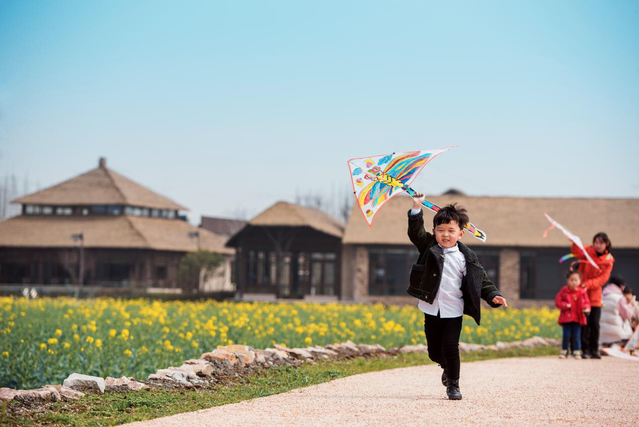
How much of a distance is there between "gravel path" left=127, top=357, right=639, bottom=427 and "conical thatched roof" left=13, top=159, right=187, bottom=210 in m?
40.4

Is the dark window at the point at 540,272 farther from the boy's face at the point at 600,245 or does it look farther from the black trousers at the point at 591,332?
the boy's face at the point at 600,245

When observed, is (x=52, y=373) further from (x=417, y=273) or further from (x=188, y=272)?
(x=188, y=272)

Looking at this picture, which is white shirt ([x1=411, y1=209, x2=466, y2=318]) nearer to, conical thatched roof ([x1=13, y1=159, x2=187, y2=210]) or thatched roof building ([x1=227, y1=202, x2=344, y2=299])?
thatched roof building ([x1=227, y1=202, x2=344, y2=299])

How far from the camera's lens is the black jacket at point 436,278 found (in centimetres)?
690

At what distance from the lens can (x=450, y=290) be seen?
6.95 meters

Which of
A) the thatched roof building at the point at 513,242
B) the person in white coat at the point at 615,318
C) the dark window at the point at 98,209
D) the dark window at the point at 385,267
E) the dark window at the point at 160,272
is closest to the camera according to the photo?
the person in white coat at the point at 615,318

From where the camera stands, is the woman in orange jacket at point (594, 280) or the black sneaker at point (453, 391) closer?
the black sneaker at point (453, 391)

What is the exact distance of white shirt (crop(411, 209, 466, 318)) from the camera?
6.95 m

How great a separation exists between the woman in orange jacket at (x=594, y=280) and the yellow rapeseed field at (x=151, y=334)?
8.43 feet

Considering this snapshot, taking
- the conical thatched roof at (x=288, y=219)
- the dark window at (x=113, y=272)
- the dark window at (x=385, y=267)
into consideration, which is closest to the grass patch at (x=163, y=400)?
the dark window at (x=385, y=267)

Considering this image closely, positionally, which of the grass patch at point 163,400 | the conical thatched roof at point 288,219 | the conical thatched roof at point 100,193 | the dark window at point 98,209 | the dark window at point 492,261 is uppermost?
the conical thatched roof at point 100,193

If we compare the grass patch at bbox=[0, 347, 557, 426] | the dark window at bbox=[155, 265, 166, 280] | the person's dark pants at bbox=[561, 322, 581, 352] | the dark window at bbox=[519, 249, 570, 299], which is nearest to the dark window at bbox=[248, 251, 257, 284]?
the dark window at bbox=[155, 265, 166, 280]

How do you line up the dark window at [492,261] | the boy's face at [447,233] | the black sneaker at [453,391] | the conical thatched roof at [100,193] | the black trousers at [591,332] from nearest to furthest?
the black sneaker at [453,391] → the boy's face at [447,233] → the black trousers at [591,332] → the dark window at [492,261] → the conical thatched roof at [100,193]

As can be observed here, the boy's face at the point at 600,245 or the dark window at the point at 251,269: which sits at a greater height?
the boy's face at the point at 600,245
